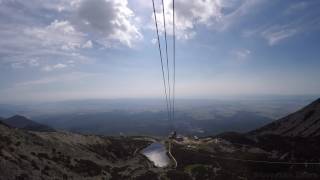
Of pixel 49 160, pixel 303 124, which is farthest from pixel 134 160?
pixel 303 124

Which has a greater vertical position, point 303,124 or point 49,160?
point 49,160

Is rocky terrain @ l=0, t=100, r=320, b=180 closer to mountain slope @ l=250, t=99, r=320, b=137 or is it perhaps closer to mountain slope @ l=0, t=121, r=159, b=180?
mountain slope @ l=0, t=121, r=159, b=180

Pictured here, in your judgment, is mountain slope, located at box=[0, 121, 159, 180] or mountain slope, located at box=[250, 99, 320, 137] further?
mountain slope, located at box=[250, 99, 320, 137]

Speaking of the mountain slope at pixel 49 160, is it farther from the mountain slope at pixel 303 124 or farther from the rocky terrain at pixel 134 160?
the mountain slope at pixel 303 124

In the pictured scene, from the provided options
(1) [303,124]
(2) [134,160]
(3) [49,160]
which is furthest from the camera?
(1) [303,124]

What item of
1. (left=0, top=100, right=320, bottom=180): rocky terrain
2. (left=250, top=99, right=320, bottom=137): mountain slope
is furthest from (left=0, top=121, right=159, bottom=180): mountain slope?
(left=250, top=99, right=320, bottom=137): mountain slope

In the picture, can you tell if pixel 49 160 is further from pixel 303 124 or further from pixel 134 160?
pixel 303 124

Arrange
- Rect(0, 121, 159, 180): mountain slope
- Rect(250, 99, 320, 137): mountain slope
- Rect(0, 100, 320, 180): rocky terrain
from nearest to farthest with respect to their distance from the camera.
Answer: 1. Rect(0, 121, 159, 180): mountain slope
2. Rect(0, 100, 320, 180): rocky terrain
3. Rect(250, 99, 320, 137): mountain slope

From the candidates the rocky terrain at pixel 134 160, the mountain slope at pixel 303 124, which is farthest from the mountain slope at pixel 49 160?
the mountain slope at pixel 303 124

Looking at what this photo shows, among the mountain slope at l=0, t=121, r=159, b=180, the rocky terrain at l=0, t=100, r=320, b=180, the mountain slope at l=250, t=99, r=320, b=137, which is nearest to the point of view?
the mountain slope at l=0, t=121, r=159, b=180
